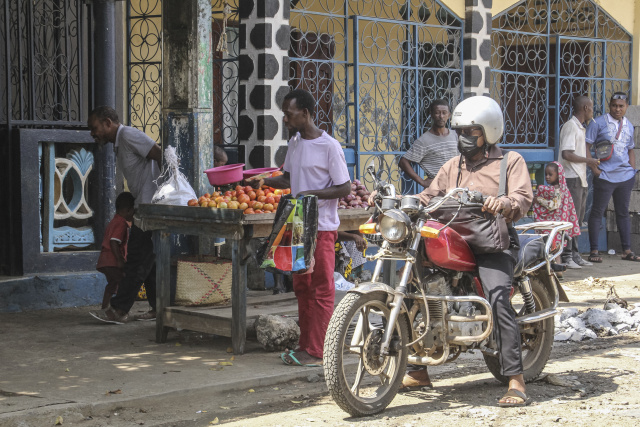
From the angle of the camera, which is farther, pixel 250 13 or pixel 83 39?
pixel 250 13

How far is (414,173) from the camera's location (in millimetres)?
10664

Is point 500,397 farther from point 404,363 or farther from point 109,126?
point 109,126

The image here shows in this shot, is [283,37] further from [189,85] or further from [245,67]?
[189,85]

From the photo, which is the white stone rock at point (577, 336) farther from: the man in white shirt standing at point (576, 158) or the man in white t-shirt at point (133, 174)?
the man in white shirt standing at point (576, 158)

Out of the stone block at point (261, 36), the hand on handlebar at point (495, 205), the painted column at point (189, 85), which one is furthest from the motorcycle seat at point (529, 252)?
the stone block at point (261, 36)

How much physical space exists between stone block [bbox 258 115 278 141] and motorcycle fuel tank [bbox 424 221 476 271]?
14.9 ft

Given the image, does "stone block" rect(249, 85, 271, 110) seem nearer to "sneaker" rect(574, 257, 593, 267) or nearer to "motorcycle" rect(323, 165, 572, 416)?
"motorcycle" rect(323, 165, 572, 416)

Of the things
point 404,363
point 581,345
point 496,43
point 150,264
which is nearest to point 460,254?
point 404,363

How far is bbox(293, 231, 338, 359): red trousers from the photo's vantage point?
660 cm

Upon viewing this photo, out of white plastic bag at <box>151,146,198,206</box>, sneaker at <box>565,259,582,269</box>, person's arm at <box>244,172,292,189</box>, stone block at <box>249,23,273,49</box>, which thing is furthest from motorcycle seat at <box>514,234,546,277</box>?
sneaker at <box>565,259,582,269</box>

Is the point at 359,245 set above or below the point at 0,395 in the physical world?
above

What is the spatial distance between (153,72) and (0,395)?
5.40 metres

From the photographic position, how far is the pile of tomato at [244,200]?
706cm

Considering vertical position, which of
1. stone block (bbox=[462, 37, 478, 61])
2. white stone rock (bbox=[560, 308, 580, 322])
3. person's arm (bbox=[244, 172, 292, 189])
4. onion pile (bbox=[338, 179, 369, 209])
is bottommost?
white stone rock (bbox=[560, 308, 580, 322])
